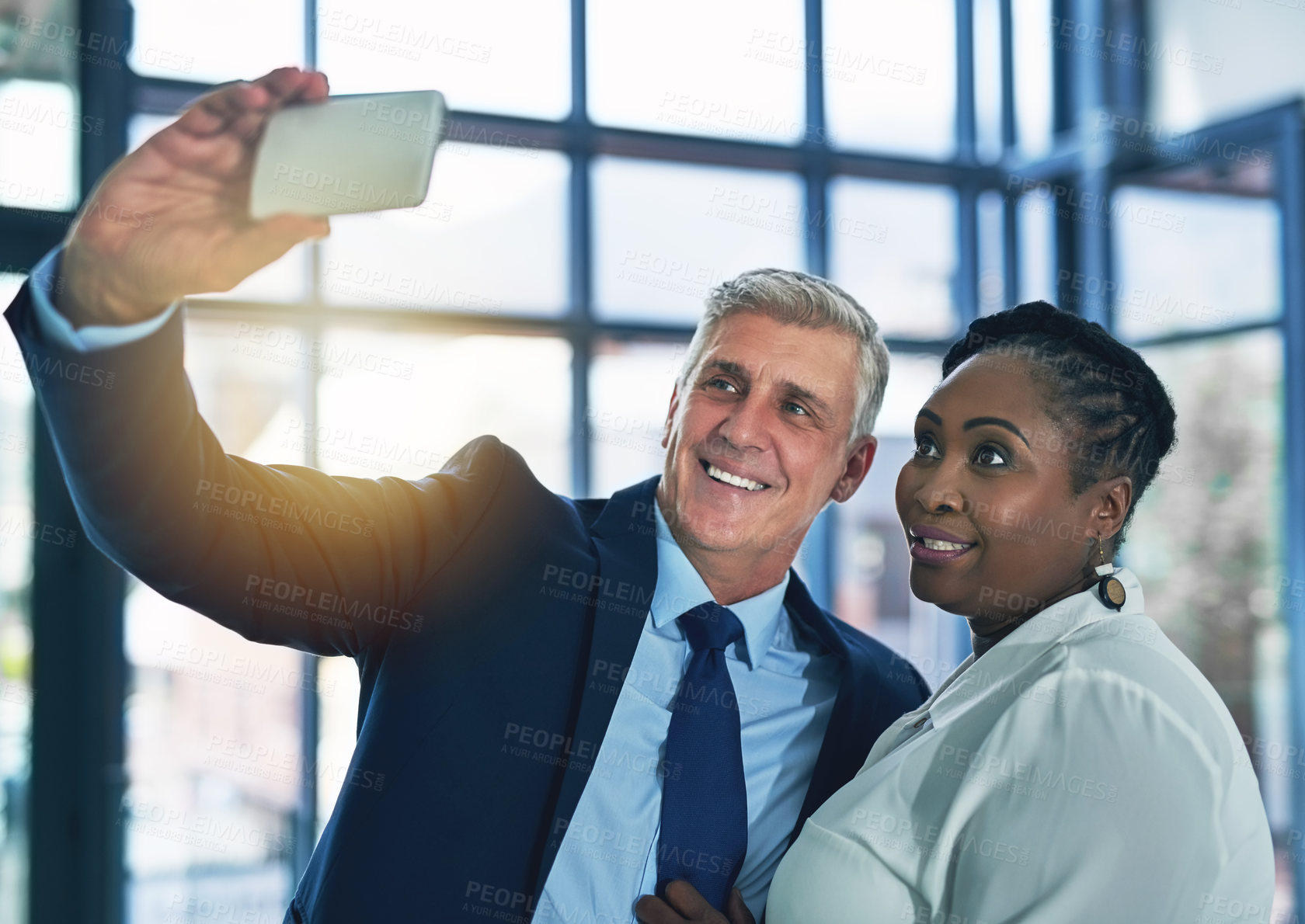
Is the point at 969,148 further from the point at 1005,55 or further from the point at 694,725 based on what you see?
the point at 694,725

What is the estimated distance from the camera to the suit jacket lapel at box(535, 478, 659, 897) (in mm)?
1315

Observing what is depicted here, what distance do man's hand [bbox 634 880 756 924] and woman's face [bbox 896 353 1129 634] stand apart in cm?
51

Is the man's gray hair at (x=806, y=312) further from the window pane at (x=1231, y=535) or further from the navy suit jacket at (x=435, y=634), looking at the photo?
the window pane at (x=1231, y=535)

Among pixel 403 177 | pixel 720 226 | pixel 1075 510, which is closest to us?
pixel 403 177

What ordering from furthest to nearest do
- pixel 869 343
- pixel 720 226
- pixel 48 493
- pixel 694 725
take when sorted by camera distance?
pixel 720 226, pixel 48 493, pixel 869 343, pixel 694 725

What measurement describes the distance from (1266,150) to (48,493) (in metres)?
4.49

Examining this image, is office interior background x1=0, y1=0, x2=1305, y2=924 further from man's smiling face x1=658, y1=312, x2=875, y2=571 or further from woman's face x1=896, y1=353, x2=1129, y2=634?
woman's face x1=896, y1=353, x2=1129, y2=634

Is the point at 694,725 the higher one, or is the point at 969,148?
the point at 969,148

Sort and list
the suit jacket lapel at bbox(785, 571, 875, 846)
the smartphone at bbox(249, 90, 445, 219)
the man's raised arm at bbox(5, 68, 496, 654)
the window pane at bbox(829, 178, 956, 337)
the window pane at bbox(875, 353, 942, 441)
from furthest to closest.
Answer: the window pane at bbox(829, 178, 956, 337)
the window pane at bbox(875, 353, 942, 441)
the suit jacket lapel at bbox(785, 571, 875, 846)
the man's raised arm at bbox(5, 68, 496, 654)
the smartphone at bbox(249, 90, 445, 219)

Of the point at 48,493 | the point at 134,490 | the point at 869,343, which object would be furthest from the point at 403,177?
the point at 48,493

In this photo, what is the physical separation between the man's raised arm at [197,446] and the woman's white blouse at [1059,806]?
2.17 feet

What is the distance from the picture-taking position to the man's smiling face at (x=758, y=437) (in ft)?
5.45

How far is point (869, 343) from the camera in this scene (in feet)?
5.94

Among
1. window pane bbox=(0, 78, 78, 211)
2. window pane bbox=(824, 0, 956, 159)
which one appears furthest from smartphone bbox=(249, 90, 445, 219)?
window pane bbox=(824, 0, 956, 159)
